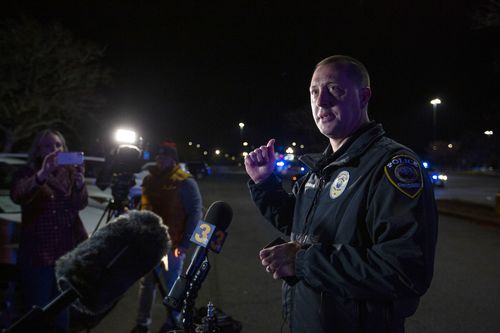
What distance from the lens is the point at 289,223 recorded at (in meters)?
2.11

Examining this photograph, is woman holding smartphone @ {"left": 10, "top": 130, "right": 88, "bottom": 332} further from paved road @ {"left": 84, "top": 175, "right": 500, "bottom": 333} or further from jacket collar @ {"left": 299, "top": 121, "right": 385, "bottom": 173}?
jacket collar @ {"left": 299, "top": 121, "right": 385, "bottom": 173}

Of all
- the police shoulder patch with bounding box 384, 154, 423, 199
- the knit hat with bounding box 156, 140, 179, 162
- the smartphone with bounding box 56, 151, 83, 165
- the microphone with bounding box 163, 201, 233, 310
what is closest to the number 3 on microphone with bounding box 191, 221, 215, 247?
the microphone with bounding box 163, 201, 233, 310

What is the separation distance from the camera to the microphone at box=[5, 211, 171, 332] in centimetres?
102

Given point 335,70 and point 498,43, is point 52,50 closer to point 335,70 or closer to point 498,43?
point 498,43

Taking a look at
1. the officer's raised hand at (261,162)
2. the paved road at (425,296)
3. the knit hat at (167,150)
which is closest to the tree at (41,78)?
the paved road at (425,296)

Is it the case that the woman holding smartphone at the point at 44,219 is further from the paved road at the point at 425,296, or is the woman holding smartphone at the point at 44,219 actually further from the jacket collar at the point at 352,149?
the jacket collar at the point at 352,149

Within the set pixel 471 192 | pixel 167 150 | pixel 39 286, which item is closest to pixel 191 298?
pixel 39 286

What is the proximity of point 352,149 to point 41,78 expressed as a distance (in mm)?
28041

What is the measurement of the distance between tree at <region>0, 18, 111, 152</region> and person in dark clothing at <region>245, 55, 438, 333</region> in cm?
2559

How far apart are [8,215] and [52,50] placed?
23.6 m

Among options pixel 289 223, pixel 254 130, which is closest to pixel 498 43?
pixel 289 223

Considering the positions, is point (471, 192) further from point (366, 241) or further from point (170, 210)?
point (366, 241)

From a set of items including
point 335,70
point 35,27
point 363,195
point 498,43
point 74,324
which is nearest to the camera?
point 363,195

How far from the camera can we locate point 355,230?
4.59 ft
